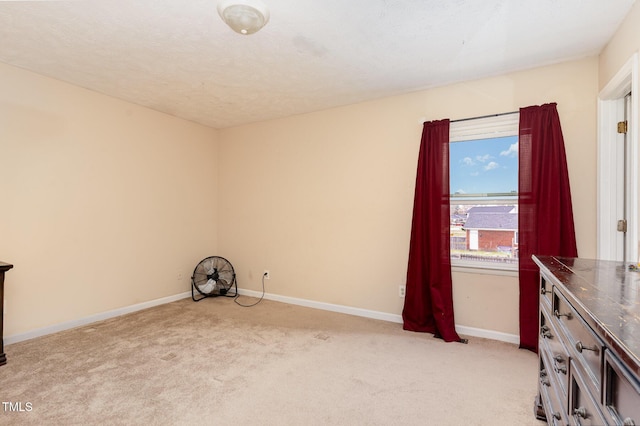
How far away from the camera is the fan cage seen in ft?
13.6

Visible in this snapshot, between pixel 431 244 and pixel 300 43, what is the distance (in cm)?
206

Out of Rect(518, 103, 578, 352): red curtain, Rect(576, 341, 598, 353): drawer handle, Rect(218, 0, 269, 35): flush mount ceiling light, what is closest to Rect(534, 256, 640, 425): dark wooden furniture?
Rect(576, 341, 598, 353): drawer handle

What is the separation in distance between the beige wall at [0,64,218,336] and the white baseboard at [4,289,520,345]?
0.06 metres

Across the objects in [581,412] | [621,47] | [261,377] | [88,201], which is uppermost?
[621,47]

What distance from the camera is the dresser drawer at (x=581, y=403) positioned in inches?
33.9

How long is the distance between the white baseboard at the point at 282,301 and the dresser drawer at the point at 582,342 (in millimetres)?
1826

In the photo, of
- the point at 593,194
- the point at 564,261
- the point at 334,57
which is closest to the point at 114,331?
the point at 334,57

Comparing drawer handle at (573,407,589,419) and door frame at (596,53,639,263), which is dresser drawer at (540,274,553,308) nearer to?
drawer handle at (573,407,589,419)

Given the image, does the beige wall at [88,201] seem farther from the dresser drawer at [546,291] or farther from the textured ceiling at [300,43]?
the dresser drawer at [546,291]

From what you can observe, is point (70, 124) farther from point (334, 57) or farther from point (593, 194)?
point (593, 194)

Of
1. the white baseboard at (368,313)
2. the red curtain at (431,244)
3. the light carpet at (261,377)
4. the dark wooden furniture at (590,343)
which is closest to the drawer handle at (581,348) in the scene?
the dark wooden furniture at (590,343)

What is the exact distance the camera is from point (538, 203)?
2.62 m

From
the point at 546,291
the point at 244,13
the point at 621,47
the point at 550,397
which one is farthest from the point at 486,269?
the point at 244,13

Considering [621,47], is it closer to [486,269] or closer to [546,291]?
[546,291]
